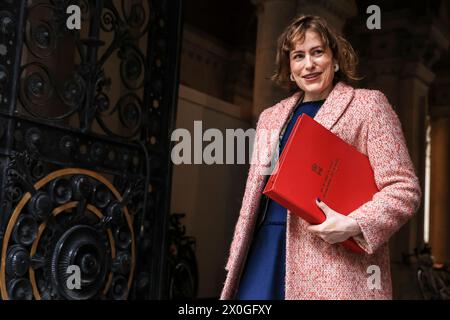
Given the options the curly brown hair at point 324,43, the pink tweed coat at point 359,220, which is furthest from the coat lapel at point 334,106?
the curly brown hair at point 324,43

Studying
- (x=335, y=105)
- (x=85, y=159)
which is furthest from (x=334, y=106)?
(x=85, y=159)

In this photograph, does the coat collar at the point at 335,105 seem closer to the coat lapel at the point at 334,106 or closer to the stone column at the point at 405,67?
the coat lapel at the point at 334,106

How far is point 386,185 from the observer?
2.16m

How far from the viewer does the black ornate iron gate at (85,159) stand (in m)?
3.32

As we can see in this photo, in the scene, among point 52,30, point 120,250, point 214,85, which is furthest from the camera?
point 214,85

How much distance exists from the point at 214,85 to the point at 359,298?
13.6 m

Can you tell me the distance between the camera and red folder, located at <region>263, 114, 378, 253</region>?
6.76 ft

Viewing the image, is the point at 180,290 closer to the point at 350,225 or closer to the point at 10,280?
the point at 10,280

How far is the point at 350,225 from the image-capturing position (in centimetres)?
209

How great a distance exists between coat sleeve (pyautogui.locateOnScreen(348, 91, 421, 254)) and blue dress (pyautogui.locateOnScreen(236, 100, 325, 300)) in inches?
10.6

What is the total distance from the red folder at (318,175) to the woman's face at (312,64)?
0.90ft

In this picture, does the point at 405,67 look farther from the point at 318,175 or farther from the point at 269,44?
the point at 318,175

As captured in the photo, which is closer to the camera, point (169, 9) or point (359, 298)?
point (359, 298)
